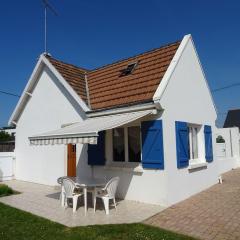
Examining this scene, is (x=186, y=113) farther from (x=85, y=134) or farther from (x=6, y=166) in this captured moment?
(x=6, y=166)

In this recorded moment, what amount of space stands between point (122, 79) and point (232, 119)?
5605 centimetres

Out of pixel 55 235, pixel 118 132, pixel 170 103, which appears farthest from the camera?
pixel 118 132

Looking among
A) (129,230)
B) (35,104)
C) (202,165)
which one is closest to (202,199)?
(202,165)

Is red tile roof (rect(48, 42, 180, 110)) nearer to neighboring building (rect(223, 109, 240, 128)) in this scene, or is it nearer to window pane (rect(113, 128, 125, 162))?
window pane (rect(113, 128, 125, 162))

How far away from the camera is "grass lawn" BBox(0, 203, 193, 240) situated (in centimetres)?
1027

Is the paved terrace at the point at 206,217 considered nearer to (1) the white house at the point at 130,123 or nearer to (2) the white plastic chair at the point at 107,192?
(1) the white house at the point at 130,123

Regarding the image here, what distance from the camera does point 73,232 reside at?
35.7 feet

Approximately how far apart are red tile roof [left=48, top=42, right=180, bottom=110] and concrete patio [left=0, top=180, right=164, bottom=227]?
19.2ft

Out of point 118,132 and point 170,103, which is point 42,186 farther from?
point 170,103

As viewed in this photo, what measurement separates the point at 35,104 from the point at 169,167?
14569 millimetres

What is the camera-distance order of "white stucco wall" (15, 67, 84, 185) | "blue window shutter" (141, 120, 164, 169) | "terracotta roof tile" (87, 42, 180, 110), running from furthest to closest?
1. "white stucco wall" (15, 67, 84, 185)
2. "terracotta roof tile" (87, 42, 180, 110)
3. "blue window shutter" (141, 120, 164, 169)

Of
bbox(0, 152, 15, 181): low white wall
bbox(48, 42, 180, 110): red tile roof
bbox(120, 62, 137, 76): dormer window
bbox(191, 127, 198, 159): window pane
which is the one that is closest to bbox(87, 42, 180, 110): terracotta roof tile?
bbox(48, 42, 180, 110): red tile roof

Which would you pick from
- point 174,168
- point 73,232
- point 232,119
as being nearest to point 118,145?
point 174,168

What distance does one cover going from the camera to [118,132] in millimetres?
17844
